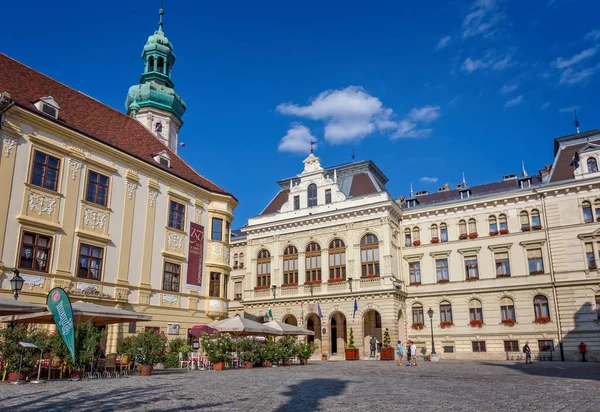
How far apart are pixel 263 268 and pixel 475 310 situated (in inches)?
757

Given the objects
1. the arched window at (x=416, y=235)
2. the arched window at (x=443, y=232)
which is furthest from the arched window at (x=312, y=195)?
the arched window at (x=443, y=232)

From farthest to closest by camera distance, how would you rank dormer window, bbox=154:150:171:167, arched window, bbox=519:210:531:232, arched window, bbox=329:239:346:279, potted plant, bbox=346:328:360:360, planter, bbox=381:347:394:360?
arched window, bbox=329:239:346:279
arched window, bbox=519:210:531:232
potted plant, bbox=346:328:360:360
planter, bbox=381:347:394:360
dormer window, bbox=154:150:171:167

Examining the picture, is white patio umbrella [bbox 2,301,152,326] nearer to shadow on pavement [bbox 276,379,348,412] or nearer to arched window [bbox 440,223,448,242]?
shadow on pavement [bbox 276,379,348,412]

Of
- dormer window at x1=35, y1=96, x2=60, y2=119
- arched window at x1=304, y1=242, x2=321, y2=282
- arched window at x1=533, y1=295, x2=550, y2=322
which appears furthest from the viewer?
arched window at x1=304, y1=242, x2=321, y2=282

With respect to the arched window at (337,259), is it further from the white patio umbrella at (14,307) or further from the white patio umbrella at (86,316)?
the white patio umbrella at (14,307)

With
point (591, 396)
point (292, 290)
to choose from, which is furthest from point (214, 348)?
point (292, 290)

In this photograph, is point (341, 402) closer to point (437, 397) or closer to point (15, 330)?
point (437, 397)

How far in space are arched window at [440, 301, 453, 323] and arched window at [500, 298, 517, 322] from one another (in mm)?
4034

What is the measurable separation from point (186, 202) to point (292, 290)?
704 inches

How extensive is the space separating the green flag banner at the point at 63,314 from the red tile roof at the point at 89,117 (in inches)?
399

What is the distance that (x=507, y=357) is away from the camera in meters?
37.9

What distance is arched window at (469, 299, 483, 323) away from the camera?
4009cm

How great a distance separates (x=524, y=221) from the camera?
39.9 meters

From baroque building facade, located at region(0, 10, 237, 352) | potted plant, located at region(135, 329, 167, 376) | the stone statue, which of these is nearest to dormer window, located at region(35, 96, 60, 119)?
baroque building facade, located at region(0, 10, 237, 352)
